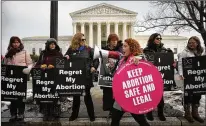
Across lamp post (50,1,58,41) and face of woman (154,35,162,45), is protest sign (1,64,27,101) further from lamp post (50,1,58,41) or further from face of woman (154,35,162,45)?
A: face of woman (154,35,162,45)

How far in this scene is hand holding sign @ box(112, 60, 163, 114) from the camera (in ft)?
12.4

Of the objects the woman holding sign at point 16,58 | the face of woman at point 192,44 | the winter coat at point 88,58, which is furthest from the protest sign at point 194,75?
the woman holding sign at point 16,58

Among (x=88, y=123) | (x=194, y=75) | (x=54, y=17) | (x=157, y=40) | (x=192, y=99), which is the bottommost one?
(x=88, y=123)

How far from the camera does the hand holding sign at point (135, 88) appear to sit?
3.79 meters

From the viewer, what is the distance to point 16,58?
16.8 feet

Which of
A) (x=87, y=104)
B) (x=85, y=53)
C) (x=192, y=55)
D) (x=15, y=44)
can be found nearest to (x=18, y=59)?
(x=15, y=44)

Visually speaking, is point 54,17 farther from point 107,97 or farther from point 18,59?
point 107,97

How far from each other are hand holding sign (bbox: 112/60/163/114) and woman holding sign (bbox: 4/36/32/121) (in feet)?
6.27

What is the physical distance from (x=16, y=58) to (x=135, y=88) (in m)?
2.18

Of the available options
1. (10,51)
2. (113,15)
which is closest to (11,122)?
(10,51)

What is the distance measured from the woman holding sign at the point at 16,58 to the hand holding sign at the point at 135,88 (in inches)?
75.2

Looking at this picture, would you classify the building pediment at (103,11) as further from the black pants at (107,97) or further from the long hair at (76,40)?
the long hair at (76,40)

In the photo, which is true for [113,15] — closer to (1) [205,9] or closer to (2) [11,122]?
(1) [205,9]

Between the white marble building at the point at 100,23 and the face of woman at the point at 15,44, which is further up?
the white marble building at the point at 100,23
